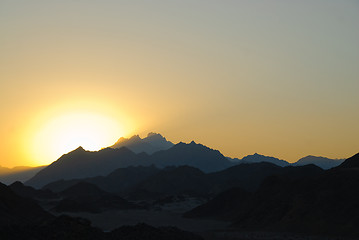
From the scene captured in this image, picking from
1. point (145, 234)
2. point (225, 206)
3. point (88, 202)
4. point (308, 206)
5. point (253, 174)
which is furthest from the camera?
point (253, 174)

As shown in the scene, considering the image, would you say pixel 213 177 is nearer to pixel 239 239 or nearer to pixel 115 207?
pixel 115 207

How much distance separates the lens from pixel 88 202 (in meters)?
108

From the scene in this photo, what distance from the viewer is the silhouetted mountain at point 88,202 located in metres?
92.3

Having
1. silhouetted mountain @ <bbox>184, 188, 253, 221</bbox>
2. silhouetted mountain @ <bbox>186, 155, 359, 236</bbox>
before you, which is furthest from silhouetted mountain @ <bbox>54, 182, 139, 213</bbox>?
silhouetted mountain @ <bbox>186, 155, 359, 236</bbox>

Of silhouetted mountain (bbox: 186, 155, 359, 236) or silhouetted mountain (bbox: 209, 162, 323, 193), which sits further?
silhouetted mountain (bbox: 209, 162, 323, 193)

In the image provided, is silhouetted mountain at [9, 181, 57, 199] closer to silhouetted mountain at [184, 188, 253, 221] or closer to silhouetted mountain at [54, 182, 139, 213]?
silhouetted mountain at [54, 182, 139, 213]

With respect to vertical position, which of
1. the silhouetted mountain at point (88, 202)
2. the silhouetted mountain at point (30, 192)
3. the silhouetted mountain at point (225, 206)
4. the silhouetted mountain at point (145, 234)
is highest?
the silhouetted mountain at point (30, 192)

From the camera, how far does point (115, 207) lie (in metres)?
104

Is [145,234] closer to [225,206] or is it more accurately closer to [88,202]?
[225,206]

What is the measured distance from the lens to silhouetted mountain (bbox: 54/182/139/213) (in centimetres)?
9231

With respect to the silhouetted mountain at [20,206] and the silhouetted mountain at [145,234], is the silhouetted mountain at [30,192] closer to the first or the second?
the silhouetted mountain at [20,206]

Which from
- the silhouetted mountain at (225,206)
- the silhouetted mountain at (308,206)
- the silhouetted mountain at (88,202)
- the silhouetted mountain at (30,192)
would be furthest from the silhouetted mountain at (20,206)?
the silhouetted mountain at (30,192)

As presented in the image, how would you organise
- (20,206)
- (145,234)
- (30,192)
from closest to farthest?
(145,234) < (20,206) < (30,192)

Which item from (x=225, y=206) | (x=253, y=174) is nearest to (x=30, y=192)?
(x=253, y=174)
